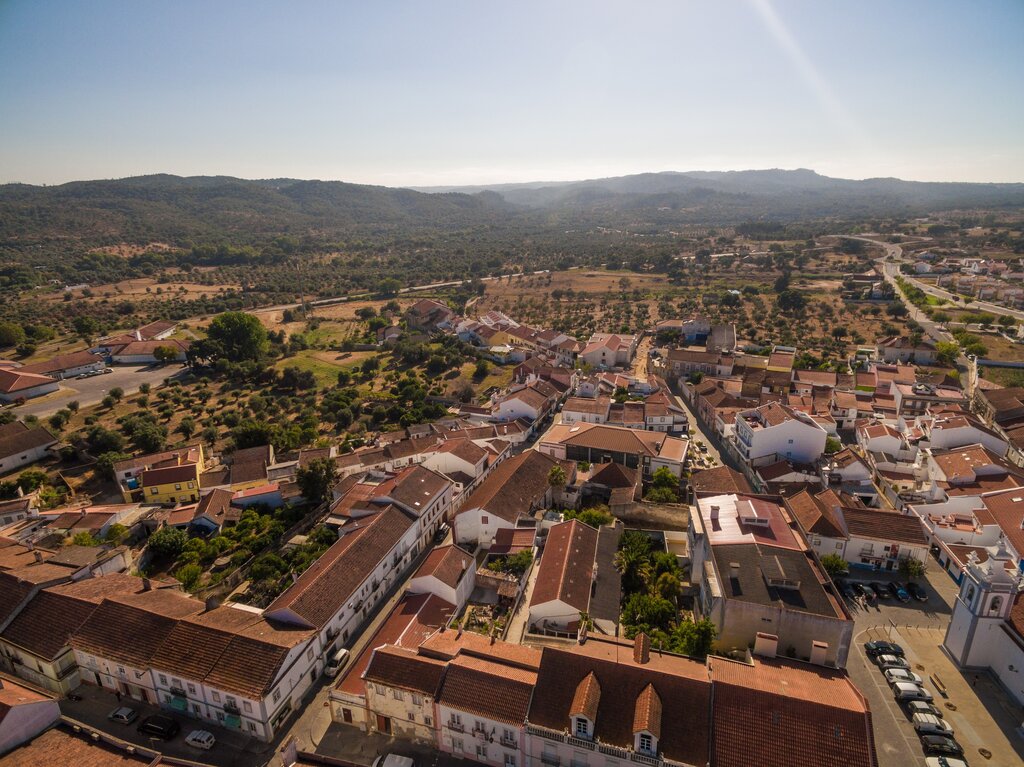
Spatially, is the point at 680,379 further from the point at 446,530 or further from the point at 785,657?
the point at 785,657

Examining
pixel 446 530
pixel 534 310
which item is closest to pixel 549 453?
pixel 446 530

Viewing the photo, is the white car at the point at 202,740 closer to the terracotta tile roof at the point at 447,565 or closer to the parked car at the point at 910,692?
the terracotta tile roof at the point at 447,565

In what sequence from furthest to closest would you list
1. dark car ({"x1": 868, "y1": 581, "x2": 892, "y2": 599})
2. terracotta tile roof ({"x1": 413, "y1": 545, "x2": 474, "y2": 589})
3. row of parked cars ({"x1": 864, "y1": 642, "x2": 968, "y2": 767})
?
dark car ({"x1": 868, "y1": 581, "x2": 892, "y2": 599}) < terracotta tile roof ({"x1": 413, "y1": 545, "x2": 474, "y2": 589}) < row of parked cars ({"x1": 864, "y1": 642, "x2": 968, "y2": 767})

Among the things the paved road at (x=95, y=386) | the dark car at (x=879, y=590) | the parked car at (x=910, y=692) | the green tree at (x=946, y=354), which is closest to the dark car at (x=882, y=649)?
the parked car at (x=910, y=692)

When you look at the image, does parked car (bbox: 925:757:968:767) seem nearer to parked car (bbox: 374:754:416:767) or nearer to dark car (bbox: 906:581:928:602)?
dark car (bbox: 906:581:928:602)

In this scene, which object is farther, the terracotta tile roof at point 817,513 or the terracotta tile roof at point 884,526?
the terracotta tile roof at point 817,513

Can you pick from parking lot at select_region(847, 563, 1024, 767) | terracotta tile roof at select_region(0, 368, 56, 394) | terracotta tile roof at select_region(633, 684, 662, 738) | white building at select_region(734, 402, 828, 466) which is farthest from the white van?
terracotta tile roof at select_region(0, 368, 56, 394)
